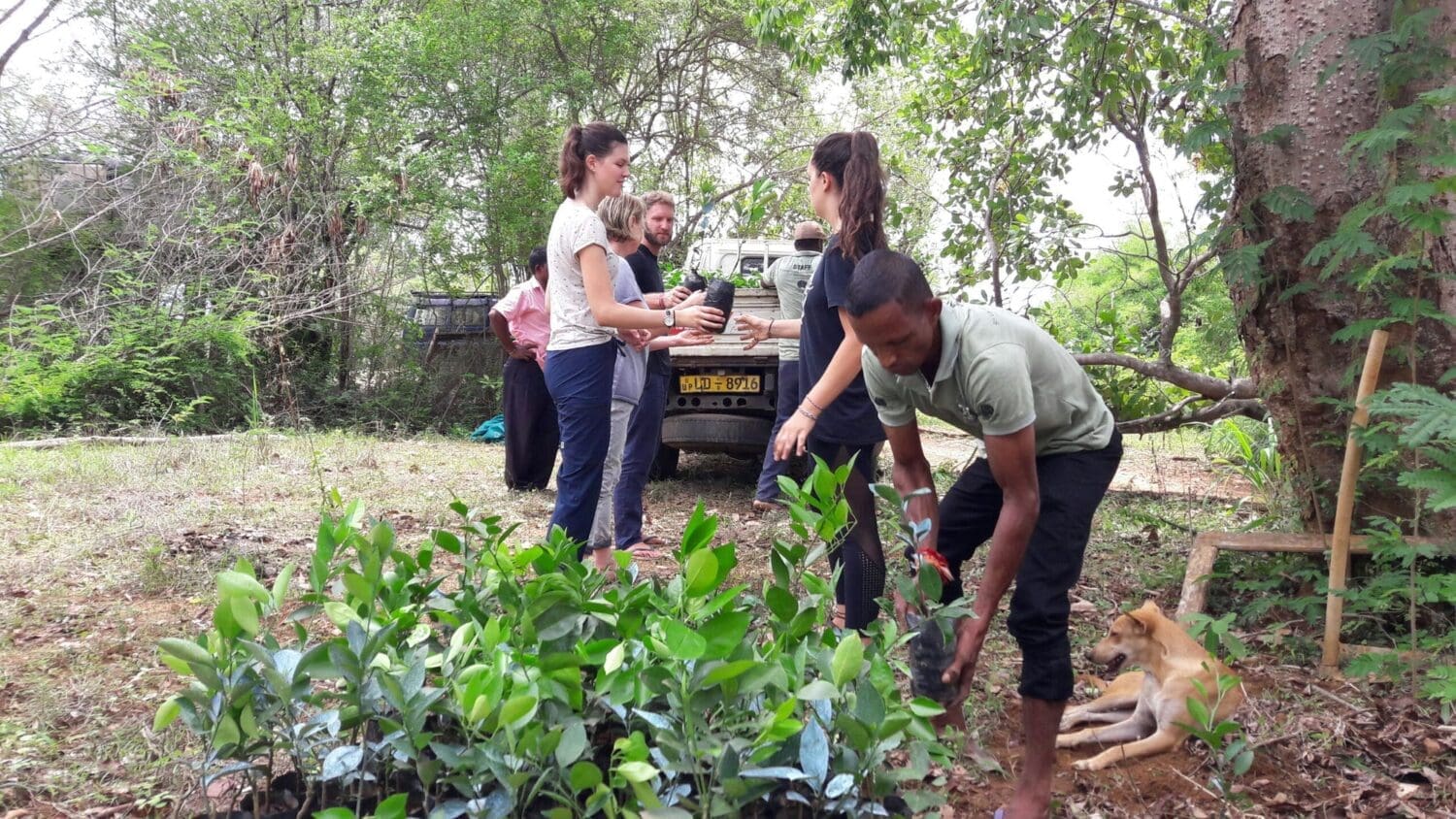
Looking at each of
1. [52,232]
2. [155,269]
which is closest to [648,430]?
[155,269]

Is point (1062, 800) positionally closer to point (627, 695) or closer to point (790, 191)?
point (627, 695)

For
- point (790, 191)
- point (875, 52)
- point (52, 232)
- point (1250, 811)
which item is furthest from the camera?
point (790, 191)

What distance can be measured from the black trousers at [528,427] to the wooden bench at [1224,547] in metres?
4.16

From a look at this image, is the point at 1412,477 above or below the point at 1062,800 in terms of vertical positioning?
above

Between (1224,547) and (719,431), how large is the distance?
3.81 metres

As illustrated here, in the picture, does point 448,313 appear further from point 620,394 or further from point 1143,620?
point 1143,620

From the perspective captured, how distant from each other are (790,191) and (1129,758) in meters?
16.0

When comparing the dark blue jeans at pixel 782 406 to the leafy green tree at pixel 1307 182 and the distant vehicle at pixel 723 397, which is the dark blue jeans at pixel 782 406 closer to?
the distant vehicle at pixel 723 397

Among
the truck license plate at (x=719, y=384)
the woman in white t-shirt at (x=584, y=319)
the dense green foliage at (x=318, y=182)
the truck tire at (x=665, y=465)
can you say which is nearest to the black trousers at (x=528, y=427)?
the truck license plate at (x=719, y=384)

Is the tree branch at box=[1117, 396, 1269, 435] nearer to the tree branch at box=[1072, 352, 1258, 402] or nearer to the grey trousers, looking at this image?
the tree branch at box=[1072, 352, 1258, 402]

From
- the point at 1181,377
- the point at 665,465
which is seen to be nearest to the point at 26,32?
the point at 665,465

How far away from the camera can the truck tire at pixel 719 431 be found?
7277 mm

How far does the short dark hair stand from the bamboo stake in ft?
5.80

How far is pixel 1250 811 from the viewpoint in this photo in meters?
2.69
